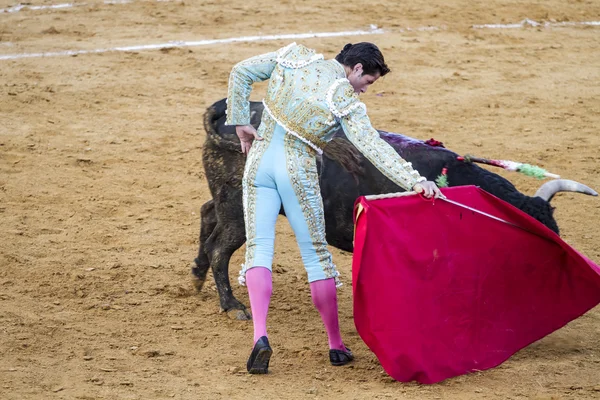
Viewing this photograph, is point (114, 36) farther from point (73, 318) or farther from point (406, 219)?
point (406, 219)

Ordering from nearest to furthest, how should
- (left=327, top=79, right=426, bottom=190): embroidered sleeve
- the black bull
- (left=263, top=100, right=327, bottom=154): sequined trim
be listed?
(left=327, top=79, right=426, bottom=190): embroidered sleeve → (left=263, top=100, right=327, bottom=154): sequined trim → the black bull

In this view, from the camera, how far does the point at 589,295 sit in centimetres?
455

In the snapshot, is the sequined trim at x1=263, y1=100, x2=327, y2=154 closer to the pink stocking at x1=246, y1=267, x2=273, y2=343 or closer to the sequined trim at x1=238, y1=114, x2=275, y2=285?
the sequined trim at x1=238, y1=114, x2=275, y2=285

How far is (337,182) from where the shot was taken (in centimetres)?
507

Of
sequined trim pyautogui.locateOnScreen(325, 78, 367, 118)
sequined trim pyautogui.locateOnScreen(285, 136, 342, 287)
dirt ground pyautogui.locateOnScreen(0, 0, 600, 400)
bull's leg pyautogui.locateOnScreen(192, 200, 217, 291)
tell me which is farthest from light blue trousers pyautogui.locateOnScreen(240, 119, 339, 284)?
bull's leg pyautogui.locateOnScreen(192, 200, 217, 291)

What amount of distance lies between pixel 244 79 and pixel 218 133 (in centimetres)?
89

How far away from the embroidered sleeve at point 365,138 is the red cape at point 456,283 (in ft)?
0.70

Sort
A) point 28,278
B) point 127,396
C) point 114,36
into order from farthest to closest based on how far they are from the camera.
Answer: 1. point 114,36
2. point 28,278
3. point 127,396

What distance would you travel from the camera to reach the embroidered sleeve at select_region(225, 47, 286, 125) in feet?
14.3

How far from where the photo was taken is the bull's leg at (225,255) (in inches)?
207

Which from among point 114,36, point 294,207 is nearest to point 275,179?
point 294,207

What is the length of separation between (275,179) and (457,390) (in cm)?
121

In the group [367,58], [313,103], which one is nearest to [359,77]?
[367,58]

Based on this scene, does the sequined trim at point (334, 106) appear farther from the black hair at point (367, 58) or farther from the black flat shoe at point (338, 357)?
the black flat shoe at point (338, 357)
